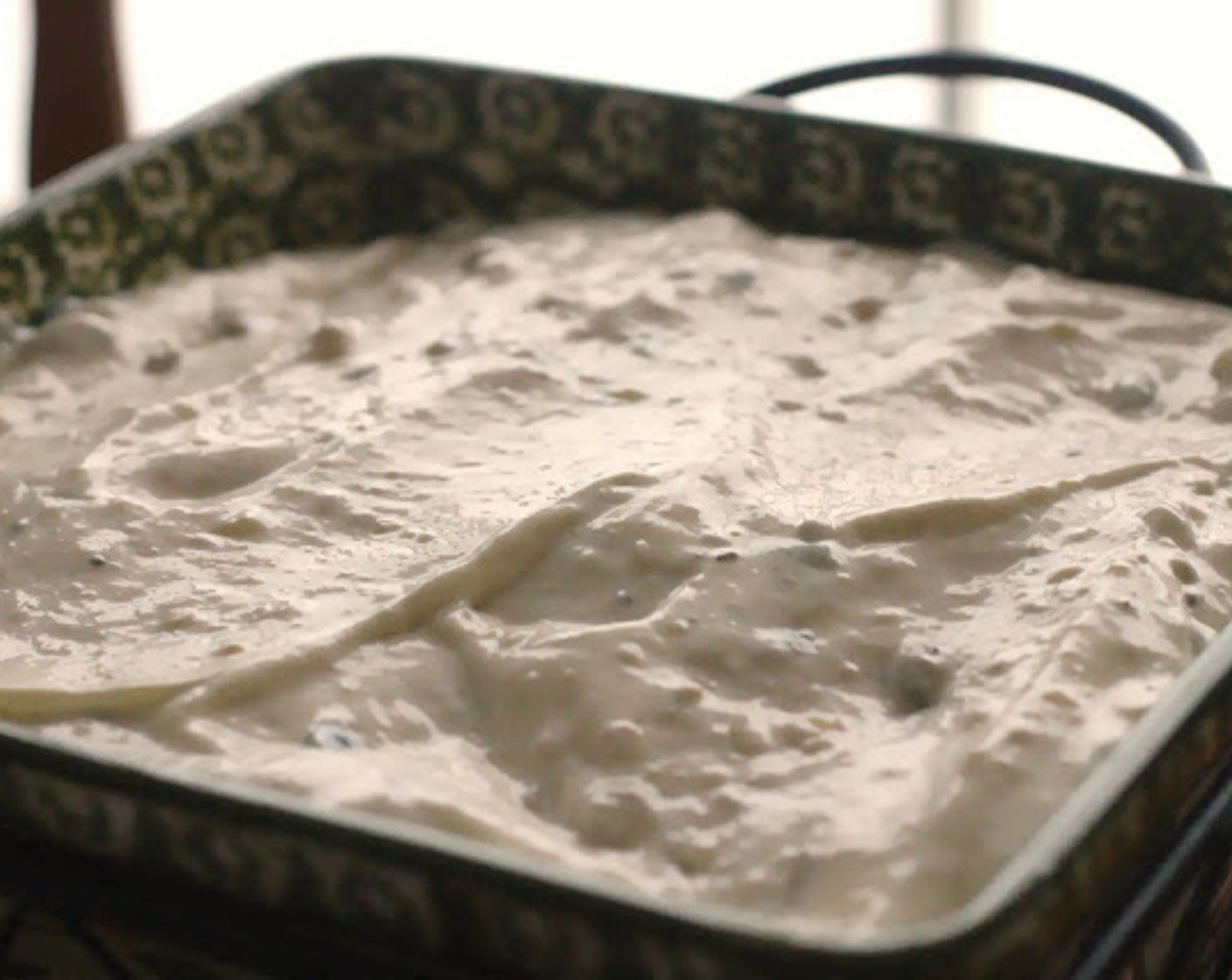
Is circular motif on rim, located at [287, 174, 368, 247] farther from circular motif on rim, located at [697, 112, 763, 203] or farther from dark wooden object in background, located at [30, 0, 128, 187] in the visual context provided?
circular motif on rim, located at [697, 112, 763, 203]

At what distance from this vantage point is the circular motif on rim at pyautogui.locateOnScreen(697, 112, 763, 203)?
165cm

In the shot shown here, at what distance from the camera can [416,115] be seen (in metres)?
1.75

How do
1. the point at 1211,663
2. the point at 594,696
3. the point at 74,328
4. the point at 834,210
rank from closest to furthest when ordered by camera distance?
the point at 1211,663
the point at 594,696
the point at 74,328
the point at 834,210

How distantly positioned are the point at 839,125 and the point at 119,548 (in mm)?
596

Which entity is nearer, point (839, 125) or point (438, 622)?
point (438, 622)

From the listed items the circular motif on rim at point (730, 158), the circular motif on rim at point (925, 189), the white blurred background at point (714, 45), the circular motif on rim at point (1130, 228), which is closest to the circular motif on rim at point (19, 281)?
the circular motif on rim at point (730, 158)

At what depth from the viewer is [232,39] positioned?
354 centimetres

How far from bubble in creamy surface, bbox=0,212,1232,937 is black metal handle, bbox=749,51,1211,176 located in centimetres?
11

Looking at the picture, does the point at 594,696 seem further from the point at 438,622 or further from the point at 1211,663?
the point at 1211,663

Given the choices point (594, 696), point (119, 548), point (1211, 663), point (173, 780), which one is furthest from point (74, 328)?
point (1211, 663)

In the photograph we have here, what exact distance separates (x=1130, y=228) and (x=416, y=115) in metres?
0.51

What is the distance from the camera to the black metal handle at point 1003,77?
1571 mm

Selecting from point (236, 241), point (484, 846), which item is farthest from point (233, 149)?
point (484, 846)

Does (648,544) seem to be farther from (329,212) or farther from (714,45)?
(714,45)
